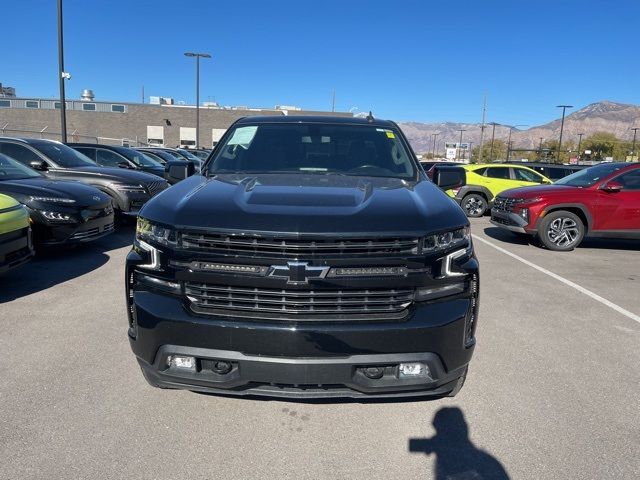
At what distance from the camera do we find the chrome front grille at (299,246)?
2.39m

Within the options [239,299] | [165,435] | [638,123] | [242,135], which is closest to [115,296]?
[242,135]

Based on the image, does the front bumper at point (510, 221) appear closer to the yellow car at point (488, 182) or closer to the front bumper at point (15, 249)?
the yellow car at point (488, 182)

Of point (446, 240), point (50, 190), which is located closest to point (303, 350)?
point (446, 240)

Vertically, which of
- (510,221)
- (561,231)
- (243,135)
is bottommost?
(561,231)

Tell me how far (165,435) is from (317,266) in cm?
139

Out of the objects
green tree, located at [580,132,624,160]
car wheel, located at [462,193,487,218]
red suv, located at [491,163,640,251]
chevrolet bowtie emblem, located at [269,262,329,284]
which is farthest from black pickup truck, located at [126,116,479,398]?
green tree, located at [580,132,624,160]

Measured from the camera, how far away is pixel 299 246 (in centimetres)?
238

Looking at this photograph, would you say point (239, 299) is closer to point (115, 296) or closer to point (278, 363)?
point (278, 363)

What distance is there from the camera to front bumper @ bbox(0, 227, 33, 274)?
4.82 m

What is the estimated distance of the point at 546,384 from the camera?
350 centimetres

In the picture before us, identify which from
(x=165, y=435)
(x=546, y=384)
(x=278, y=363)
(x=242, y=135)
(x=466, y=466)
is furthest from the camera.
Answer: (x=242, y=135)

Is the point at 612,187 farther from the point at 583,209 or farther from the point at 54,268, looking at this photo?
the point at 54,268

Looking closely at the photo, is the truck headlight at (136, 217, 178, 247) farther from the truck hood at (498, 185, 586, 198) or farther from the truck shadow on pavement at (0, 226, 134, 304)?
the truck hood at (498, 185, 586, 198)

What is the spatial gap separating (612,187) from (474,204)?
5759 mm
